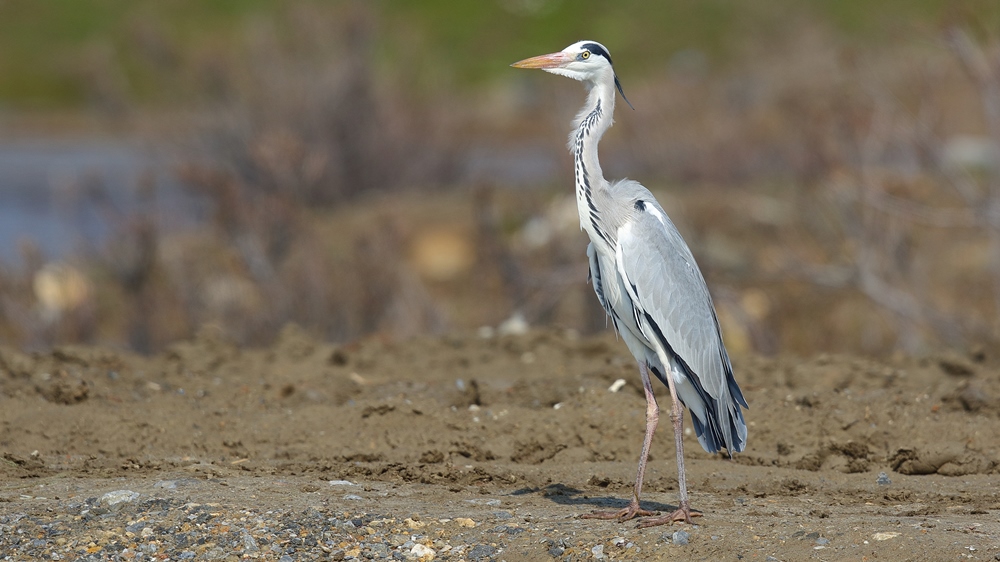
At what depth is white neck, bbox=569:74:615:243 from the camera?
583cm

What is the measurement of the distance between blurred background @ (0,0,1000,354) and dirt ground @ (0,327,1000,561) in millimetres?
2582

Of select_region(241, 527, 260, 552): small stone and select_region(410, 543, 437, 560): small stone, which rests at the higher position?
select_region(241, 527, 260, 552): small stone

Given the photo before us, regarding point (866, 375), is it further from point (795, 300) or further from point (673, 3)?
point (673, 3)

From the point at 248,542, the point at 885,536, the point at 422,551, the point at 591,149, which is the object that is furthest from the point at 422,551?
the point at 591,149

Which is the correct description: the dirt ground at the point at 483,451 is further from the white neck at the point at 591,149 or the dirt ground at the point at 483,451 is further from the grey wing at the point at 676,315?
the white neck at the point at 591,149

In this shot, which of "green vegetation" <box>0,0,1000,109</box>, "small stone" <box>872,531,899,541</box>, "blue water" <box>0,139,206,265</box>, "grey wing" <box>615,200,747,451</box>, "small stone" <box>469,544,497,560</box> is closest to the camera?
"small stone" <box>872,531,899,541</box>

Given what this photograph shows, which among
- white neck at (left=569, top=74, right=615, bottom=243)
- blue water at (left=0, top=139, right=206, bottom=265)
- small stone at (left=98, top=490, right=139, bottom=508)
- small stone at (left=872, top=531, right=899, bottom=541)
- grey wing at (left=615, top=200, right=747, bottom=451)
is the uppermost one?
white neck at (left=569, top=74, right=615, bottom=243)

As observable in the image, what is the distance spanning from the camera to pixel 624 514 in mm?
5465

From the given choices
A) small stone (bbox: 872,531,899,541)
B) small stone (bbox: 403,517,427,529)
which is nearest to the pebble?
small stone (bbox: 403,517,427,529)

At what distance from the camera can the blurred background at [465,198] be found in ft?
38.7

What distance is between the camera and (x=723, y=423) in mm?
5797

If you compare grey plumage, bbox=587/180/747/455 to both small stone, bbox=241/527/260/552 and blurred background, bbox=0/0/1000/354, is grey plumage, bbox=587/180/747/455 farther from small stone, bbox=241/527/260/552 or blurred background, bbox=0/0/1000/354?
blurred background, bbox=0/0/1000/354

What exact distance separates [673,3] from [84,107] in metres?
24.5

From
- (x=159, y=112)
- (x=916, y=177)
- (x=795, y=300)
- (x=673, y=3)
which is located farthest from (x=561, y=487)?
(x=673, y=3)
